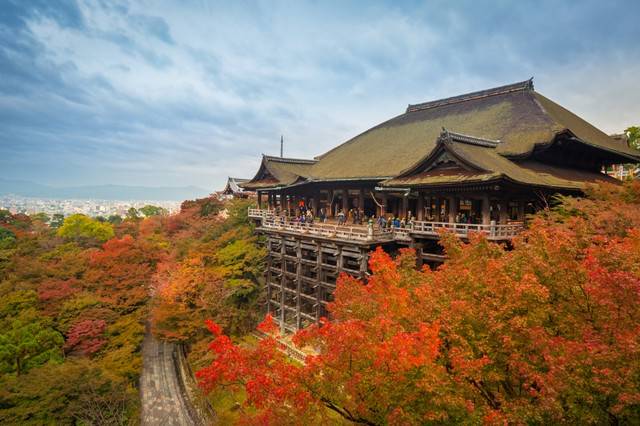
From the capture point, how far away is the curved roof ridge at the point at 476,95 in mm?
27016

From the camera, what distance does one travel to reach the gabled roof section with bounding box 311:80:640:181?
2251 centimetres

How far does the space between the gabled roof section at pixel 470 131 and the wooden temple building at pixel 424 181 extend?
0.33 feet

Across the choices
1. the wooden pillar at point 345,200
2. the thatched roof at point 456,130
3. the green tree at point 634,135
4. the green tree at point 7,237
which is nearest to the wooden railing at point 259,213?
the thatched roof at point 456,130

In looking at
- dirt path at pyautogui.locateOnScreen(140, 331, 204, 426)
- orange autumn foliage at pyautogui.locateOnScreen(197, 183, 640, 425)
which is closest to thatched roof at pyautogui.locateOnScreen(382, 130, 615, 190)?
orange autumn foliage at pyautogui.locateOnScreen(197, 183, 640, 425)

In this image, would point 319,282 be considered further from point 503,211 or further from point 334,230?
point 503,211

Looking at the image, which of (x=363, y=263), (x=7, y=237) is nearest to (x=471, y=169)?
(x=363, y=263)

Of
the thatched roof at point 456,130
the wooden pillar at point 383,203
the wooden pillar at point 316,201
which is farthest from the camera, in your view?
the wooden pillar at point 316,201

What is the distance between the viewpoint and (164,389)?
22562mm

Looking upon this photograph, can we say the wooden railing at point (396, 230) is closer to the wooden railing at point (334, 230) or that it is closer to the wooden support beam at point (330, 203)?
the wooden railing at point (334, 230)

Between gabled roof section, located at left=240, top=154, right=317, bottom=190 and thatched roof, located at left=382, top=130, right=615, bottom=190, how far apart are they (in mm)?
12008

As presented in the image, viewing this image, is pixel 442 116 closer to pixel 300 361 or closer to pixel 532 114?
pixel 532 114

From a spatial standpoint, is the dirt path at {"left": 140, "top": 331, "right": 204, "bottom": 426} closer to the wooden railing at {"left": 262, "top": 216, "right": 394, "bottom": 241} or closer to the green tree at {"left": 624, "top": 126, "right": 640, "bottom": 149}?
the wooden railing at {"left": 262, "top": 216, "right": 394, "bottom": 241}

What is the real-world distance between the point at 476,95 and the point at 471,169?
53.4ft

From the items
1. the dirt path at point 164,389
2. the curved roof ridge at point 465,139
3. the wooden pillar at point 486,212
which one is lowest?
the dirt path at point 164,389
